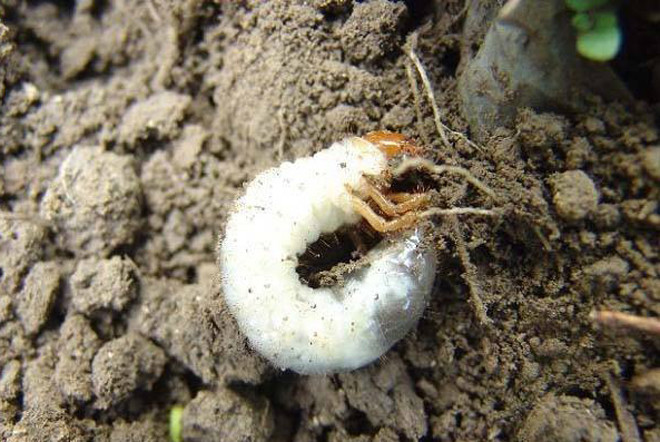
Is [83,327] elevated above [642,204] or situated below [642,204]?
below

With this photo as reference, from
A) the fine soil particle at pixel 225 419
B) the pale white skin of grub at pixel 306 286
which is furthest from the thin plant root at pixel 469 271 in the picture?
the fine soil particle at pixel 225 419

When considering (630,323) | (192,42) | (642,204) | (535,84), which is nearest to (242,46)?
(192,42)

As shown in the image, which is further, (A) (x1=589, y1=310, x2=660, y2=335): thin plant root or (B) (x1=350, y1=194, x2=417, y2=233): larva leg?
(B) (x1=350, y1=194, x2=417, y2=233): larva leg

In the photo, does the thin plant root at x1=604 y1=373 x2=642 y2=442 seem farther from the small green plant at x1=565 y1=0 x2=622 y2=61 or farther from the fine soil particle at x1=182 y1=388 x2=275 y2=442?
the fine soil particle at x1=182 y1=388 x2=275 y2=442

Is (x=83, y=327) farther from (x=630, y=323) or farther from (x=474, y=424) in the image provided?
(x=630, y=323)

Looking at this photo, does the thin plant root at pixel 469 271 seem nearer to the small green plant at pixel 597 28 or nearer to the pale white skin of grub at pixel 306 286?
the pale white skin of grub at pixel 306 286

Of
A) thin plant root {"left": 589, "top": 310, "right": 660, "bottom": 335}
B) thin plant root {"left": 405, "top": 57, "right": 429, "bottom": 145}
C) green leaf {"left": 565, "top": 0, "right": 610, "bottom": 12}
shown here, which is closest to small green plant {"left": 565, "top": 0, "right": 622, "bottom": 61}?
green leaf {"left": 565, "top": 0, "right": 610, "bottom": 12}
